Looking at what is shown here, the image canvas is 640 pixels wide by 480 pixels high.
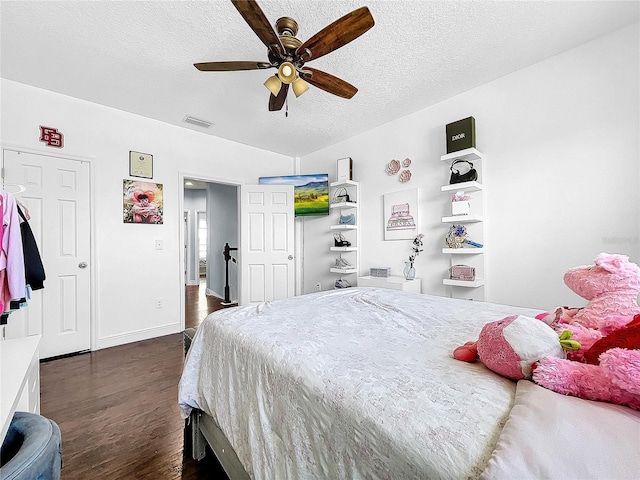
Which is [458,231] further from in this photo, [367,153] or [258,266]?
[258,266]

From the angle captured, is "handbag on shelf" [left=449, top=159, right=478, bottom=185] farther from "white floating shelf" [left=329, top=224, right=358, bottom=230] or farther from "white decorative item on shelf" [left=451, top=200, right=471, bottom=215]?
"white floating shelf" [left=329, top=224, right=358, bottom=230]

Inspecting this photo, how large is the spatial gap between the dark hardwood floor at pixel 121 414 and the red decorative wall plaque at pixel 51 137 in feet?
6.85

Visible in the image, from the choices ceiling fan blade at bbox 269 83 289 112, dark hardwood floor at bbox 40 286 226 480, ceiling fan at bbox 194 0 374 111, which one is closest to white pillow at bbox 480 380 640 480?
dark hardwood floor at bbox 40 286 226 480

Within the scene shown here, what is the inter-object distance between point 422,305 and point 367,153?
102 inches

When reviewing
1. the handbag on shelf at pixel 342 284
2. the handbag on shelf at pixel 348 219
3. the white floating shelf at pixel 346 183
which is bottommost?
the handbag on shelf at pixel 342 284

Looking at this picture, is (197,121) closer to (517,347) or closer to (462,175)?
(462,175)

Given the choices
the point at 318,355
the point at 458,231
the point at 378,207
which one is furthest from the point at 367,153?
the point at 318,355

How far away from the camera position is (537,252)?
93.0 inches

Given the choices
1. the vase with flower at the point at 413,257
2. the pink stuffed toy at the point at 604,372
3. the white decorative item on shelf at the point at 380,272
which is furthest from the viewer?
the white decorative item on shelf at the point at 380,272

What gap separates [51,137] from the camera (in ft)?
8.96

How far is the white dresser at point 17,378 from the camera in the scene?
76cm

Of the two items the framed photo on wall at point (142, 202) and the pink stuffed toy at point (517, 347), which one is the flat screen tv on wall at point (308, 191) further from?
the pink stuffed toy at point (517, 347)

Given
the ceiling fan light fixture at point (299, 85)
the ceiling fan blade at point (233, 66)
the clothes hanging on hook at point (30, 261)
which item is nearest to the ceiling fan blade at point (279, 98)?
the ceiling fan light fixture at point (299, 85)

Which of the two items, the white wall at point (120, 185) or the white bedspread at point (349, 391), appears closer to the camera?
the white bedspread at point (349, 391)
